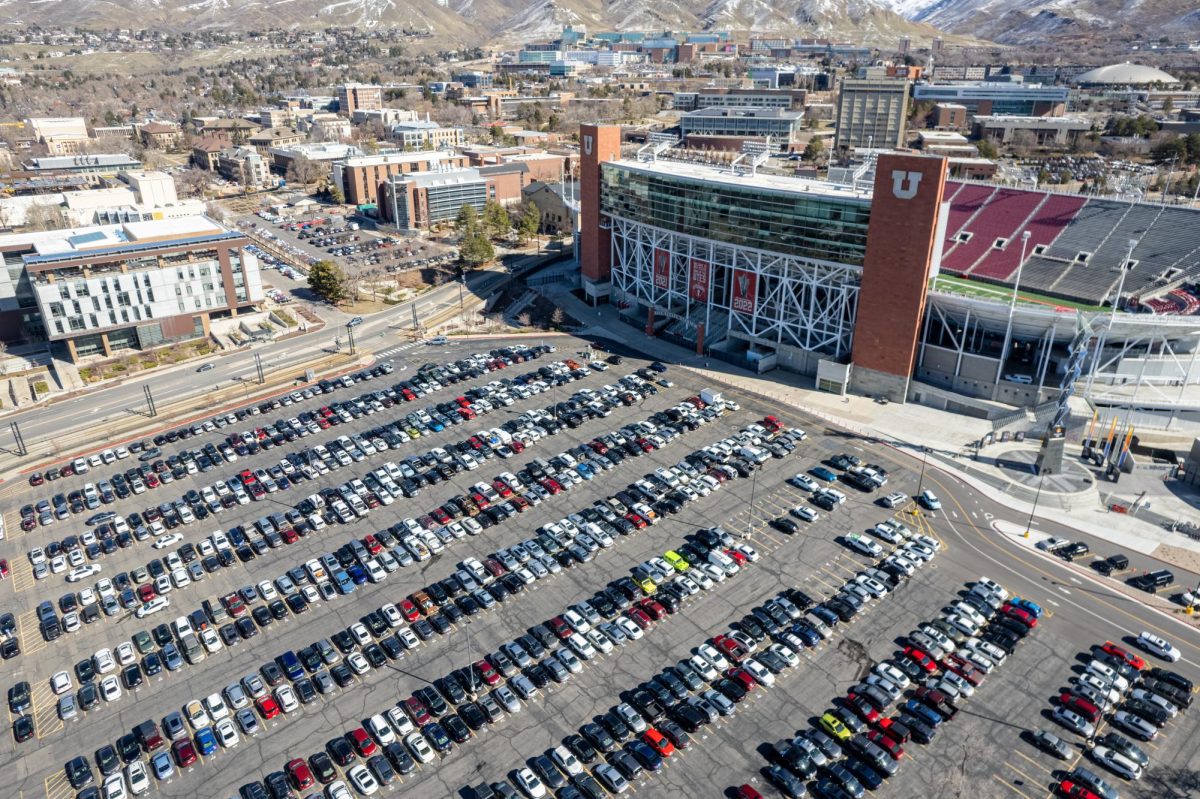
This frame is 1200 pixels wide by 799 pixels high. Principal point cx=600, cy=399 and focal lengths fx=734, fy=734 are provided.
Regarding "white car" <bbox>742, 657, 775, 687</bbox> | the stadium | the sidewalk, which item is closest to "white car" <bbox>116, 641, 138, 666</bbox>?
"white car" <bbox>742, 657, 775, 687</bbox>

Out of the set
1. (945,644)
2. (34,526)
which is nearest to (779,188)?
(945,644)

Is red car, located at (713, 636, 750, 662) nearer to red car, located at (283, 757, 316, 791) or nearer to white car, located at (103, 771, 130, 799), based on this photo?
red car, located at (283, 757, 316, 791)

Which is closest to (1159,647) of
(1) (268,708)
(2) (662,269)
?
(1) (268,708)

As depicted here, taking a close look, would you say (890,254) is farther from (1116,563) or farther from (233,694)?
(233,694)

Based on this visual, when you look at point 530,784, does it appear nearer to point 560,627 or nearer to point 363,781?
point 363,781

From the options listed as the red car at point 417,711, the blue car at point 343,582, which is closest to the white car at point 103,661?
the blue car at point 343,582

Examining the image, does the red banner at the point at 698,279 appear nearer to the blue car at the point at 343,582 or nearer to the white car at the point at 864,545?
the white car at the point at 864,545
